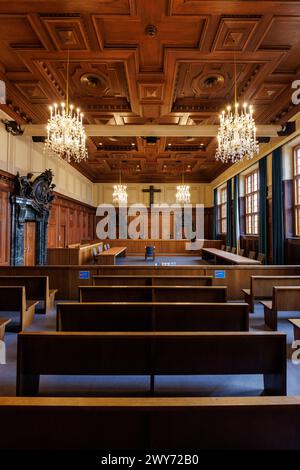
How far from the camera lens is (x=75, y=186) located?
12672 millimetres

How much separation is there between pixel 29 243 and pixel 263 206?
7699 millimetres

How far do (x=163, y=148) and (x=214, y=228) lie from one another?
6651 millimetres

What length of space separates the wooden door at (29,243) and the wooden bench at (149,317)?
6093 millimetres

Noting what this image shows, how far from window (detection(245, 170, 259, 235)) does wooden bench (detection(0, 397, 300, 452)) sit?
10013 mm

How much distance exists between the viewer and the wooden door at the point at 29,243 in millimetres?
8203

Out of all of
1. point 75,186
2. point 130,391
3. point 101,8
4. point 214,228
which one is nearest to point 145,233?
point 214,228

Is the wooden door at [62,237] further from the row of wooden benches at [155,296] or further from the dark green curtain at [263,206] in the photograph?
the dark green curtain at [263,206]

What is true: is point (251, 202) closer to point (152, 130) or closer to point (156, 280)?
point (152, 130)

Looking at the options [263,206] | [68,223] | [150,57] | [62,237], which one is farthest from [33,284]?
[68,223]

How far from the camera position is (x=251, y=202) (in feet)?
36.0

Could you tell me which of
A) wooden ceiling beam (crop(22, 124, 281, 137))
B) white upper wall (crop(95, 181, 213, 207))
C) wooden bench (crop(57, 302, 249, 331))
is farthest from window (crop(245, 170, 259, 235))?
wooden bench (crop(57, 302, 249, 331))

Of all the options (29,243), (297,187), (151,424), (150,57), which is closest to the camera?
(151,424)

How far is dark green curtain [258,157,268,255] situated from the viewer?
29.1 feet
